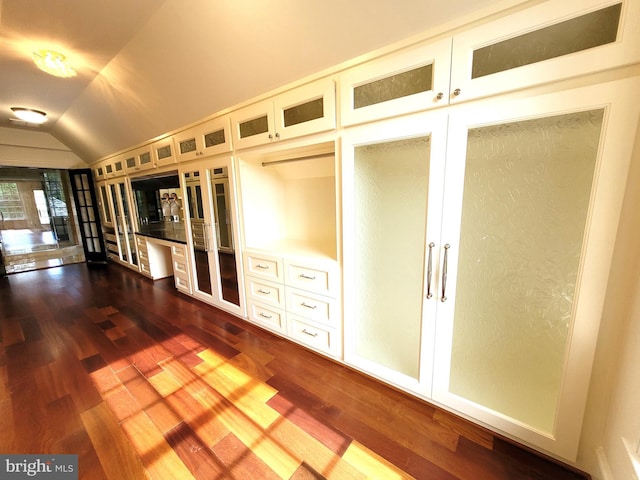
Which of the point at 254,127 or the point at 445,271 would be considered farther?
the point at 254,127

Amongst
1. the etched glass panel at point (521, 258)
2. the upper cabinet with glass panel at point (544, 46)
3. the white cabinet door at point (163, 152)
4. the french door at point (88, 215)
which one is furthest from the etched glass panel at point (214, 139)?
the french door at point (88, 215)

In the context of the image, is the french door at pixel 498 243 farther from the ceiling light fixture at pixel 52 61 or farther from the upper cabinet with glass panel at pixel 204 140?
the ceiling light fixture at pixel 52 61

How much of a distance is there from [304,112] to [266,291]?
65.1 inches

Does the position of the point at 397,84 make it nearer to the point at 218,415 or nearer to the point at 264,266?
the point at 264,266

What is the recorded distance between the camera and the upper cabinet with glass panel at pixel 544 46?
89 cm

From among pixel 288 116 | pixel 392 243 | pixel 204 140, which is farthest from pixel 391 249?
pixel 204 140

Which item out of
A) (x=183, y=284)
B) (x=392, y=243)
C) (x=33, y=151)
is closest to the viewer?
(x=392, y=243)

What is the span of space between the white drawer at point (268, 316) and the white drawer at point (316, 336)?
0.41 ft

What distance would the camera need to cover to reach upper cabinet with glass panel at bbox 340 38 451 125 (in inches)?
48.6

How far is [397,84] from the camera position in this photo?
4.55 feet

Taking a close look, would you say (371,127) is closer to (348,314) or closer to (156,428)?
(348,314)

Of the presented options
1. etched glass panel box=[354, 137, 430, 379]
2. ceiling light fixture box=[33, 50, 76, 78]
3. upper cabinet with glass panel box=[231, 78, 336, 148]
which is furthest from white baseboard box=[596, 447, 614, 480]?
ceiling light fixture box=[33, 50, 76, 78]

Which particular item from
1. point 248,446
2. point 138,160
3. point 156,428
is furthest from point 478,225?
point 138,160

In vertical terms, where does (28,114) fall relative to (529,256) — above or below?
above
